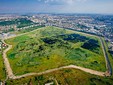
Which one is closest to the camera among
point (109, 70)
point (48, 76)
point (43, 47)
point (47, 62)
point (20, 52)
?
point (48, 76)

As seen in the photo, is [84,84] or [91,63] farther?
[91,63]

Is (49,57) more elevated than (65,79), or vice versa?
(49,57)

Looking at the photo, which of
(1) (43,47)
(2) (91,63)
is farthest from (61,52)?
(2) (91,63)

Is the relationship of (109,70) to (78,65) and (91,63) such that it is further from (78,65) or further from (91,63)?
(78,65)

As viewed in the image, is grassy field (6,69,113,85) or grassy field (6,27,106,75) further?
grassy field (6,27,106,75)

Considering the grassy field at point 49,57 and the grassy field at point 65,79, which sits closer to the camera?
the grassy field at point 65,79

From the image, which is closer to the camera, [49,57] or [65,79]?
[65,79]

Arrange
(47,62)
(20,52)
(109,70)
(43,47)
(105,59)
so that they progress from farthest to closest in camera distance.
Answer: (43,47) → (20,52) → (105,59) → (47,62) → (109,70)
